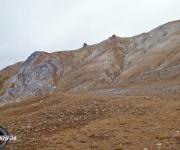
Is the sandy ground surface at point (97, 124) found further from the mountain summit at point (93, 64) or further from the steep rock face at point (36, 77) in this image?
the steep rock face at point (36, 77)

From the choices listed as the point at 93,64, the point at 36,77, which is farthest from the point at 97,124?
the point at 36,77

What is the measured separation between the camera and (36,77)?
3925 inches

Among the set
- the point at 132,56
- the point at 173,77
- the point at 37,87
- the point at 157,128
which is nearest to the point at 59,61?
the point at 37,87

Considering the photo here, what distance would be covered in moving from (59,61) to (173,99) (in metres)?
78.3

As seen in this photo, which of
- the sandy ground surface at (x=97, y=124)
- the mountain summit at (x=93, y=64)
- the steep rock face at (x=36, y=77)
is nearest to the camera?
the sandy ground surface at (x=97, y=124)

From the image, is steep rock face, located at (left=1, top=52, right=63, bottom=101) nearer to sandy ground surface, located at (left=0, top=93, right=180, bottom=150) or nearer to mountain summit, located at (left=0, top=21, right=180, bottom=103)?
mountain summit, located at (left=0, top=21, right=180, bottom=103)

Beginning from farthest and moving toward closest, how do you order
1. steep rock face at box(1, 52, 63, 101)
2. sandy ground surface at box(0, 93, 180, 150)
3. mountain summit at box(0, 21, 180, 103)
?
steep rock face at box(1, 52, 63, 101), mountain summit at box(0, 21, 180, 103), sandy ground surface at box(0, 93, 180, 150)

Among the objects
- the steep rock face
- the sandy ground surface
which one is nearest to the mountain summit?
the steep rock face

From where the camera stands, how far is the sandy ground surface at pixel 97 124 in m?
16.4

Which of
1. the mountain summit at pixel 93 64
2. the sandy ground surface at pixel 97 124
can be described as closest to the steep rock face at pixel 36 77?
the mountain summit at pixel 93 64

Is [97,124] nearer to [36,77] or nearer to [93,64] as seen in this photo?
[93,64]

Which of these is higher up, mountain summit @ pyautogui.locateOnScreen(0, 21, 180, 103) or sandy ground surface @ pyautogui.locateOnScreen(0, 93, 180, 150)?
mountain summit @ pyautogui.locateOnScreen(0, 21, 180, 103)

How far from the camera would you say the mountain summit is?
78812 millimetres

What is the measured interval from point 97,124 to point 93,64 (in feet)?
237
